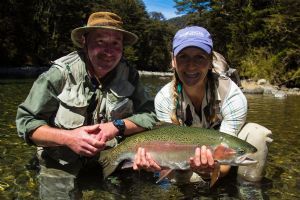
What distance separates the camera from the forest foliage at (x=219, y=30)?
28.3 meters

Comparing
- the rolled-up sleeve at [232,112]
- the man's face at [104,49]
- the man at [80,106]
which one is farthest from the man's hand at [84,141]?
the rolled-up sleeve at [232,112]

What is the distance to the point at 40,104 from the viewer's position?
405 cm

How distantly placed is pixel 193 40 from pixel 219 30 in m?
45.1

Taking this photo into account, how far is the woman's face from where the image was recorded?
4031 millimetres

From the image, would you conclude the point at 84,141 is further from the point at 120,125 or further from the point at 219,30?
the point at 219,30

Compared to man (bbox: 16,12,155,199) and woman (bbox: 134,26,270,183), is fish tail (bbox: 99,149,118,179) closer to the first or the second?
man (bbox: 16,12,155,199)

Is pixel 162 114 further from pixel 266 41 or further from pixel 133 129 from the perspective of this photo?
pixel 266 41

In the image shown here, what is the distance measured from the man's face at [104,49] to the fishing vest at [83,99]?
0.72 feet

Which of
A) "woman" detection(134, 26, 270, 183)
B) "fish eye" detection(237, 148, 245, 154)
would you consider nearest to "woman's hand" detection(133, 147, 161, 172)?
"woman" detection(134, 26, 270, 183)

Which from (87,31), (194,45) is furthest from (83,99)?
(194,45)

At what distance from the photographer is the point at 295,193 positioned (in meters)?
4.38

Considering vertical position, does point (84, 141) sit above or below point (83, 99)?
A: below

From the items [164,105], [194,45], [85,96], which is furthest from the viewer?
[164,105]

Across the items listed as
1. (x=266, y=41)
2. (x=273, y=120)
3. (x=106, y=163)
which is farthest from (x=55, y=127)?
(x=266, y=41)
